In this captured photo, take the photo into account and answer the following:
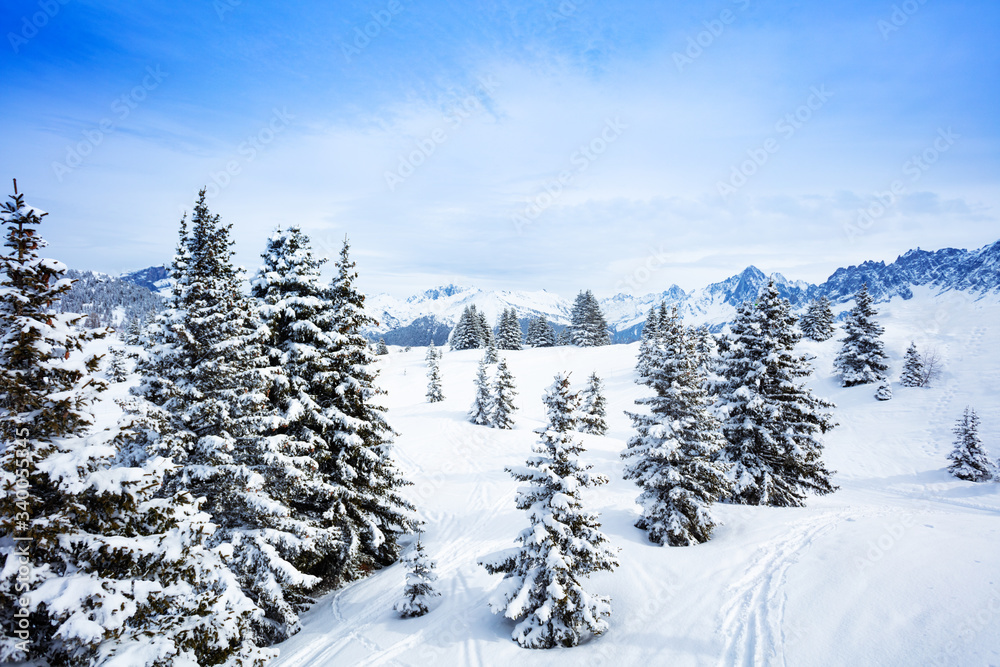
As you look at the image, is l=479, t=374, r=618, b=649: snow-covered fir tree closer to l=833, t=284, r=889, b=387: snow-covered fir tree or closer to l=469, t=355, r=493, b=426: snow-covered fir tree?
l=469, t=355, r=493, b=426: snow-covered fir tree

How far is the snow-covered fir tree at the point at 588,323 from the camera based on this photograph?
77.8 m

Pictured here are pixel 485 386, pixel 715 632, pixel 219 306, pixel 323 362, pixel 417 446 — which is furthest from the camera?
pixel 485 386

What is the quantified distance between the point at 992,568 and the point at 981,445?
79.4 feet

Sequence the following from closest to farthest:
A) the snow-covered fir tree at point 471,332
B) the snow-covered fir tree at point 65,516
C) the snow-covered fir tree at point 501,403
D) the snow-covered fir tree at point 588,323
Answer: the snow-covered fir tree at point 65,516 < the snow-covered fir tree at point 501,403 < the snow-covered fir tree at point 588,323 < the snow-covered fir tree at point 471,332

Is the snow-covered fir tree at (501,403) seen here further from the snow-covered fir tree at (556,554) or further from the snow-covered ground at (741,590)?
the snow-covered fir tree at (556,554)

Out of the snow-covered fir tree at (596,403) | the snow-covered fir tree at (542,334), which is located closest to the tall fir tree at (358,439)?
the snow-covered fir tree at (596,403)

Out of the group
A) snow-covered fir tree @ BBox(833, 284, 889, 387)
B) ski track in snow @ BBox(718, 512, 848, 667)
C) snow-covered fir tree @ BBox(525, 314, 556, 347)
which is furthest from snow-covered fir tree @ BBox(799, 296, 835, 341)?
ski track in snow @ BBox(718, 512, 848, 667)

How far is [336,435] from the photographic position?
13945 mm

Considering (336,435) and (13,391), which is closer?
(13,391)

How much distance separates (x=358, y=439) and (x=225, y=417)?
425cm

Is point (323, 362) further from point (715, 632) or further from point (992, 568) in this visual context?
point (992, 568)

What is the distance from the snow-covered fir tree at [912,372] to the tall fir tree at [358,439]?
1824 inches

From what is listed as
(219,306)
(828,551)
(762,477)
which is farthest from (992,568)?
(219,306)

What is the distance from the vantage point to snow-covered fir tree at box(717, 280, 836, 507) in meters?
17.4
